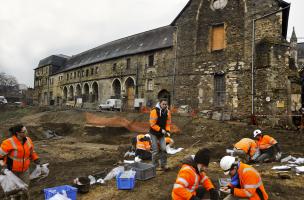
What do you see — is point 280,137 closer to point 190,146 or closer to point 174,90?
point 190,146

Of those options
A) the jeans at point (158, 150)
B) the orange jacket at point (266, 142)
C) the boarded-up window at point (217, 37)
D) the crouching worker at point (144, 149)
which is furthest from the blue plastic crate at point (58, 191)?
the boarded-up window at point (217, 37)

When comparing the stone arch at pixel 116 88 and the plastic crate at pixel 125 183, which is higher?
the stone arch at pixel 116 88

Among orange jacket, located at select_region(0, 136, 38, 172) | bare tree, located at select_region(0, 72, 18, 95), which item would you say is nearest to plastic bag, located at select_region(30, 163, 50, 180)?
orange jacket, located at select_region(0, 136, 38, 172)

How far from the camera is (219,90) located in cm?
1984

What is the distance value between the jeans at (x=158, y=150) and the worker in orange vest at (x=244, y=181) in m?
3.45

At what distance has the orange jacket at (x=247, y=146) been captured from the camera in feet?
27.5

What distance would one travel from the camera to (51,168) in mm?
9539

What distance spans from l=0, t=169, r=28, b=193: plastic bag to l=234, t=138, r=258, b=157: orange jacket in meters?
5.58

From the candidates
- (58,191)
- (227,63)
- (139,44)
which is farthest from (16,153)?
(139,44)

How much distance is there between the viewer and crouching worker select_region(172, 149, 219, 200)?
434 cm

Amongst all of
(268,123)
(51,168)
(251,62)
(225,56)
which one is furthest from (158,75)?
(51,168)

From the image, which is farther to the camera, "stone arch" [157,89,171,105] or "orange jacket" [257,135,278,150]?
"stone arch" [157,89,171,105]

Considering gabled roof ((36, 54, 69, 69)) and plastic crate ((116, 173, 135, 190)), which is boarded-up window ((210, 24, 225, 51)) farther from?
gabled roof ((36, 54, 69, 69))

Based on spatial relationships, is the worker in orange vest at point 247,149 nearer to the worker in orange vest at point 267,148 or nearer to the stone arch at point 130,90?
the worker in orange vest at point 267,148
